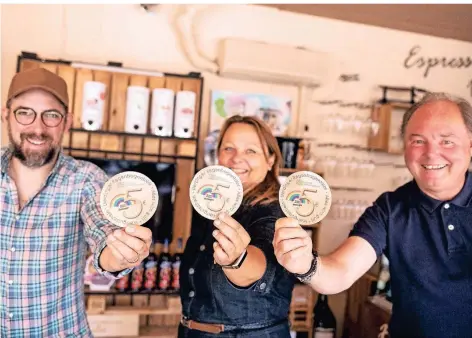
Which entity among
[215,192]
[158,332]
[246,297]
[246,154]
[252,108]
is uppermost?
[252,108]

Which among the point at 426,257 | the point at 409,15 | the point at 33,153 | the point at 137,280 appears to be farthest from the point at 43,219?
the point at 409,15

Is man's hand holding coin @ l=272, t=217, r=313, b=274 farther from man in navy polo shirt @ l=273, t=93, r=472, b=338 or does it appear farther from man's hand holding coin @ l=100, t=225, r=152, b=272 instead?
man's hand holding coin @ l=100, t=225, r=152, b=272

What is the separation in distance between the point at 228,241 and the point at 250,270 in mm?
142

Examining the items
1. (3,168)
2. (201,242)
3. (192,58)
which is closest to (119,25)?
(192,58)

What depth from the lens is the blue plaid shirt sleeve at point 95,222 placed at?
140 centimetres

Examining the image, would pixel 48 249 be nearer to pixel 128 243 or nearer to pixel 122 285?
pixel 128 243

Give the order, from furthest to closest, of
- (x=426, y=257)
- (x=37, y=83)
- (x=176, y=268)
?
1. (x=176, y=268)
2. (x=37, y=83)
3. (x=426, y=257)

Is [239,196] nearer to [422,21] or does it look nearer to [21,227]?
[21,227]

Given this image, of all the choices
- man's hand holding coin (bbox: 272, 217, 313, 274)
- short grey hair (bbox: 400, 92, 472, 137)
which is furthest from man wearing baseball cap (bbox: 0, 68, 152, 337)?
short grey hair (bbox: 400, 92, 472, 137)

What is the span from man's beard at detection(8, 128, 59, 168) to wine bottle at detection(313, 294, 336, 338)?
2.72m

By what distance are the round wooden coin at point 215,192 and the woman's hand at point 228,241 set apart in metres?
0.16

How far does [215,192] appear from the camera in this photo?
147cm

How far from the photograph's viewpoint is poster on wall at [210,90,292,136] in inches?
142

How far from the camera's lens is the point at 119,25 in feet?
11.4
